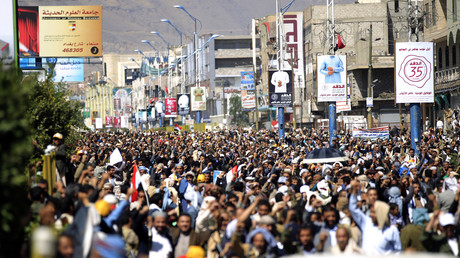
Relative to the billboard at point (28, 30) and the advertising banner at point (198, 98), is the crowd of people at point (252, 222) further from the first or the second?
the advertising banner at point (198, 98)

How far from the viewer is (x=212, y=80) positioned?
439 feet

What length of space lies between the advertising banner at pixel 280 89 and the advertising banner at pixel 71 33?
28.8 feet

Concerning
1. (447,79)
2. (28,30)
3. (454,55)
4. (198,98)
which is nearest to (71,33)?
(28,30)

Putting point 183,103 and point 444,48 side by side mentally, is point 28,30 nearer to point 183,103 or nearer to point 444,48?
point 444,48

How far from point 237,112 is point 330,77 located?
226 feet

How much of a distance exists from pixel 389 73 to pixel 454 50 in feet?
62.8

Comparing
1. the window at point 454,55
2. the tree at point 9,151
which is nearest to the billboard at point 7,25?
the tree at point 9,151

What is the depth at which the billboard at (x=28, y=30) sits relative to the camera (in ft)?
143

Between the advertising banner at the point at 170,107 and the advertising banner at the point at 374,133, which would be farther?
the advertising banner at the point at 170,107

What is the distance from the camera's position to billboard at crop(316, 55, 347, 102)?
1416 inches

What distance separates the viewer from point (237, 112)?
10488 centimetres

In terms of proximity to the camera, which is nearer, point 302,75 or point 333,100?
point 333,100

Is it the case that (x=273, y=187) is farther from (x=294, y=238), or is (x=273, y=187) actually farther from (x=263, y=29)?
(x=263, y=29)

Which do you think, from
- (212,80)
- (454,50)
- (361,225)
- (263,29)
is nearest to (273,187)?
(361,225)
